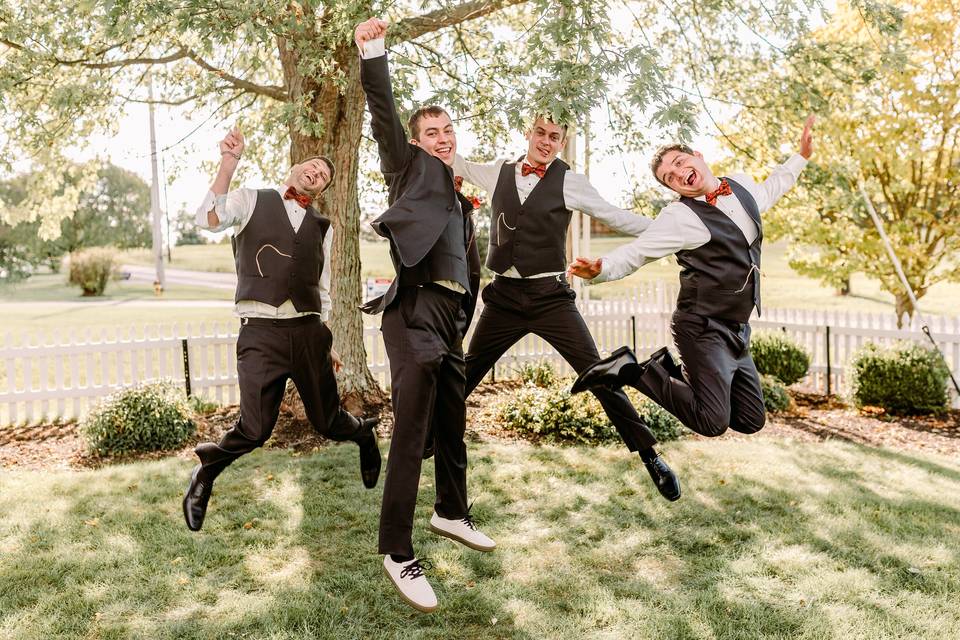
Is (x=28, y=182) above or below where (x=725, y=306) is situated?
above

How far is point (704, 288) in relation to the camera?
3.65m

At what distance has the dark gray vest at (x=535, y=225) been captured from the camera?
155 inches

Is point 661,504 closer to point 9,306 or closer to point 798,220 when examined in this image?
point 798,220

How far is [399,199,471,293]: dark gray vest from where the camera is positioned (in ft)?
10.8

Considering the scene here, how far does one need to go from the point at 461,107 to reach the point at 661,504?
121 inches

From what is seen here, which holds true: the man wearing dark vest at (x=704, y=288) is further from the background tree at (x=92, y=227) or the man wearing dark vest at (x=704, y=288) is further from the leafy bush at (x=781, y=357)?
the background tree at (x=92, y=227)

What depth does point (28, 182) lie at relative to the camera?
963 cm

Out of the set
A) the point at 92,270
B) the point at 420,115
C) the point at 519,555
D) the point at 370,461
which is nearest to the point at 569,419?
the point at 370,461

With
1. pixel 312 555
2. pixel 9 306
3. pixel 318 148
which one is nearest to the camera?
pixel 312 555

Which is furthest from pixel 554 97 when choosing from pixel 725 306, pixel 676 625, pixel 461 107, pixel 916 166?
pixel 916 166

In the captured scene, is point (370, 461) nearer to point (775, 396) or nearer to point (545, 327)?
point (545, 327)

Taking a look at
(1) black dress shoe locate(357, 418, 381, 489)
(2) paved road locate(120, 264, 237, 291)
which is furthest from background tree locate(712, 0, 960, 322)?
(2) paved road locate(120, 264, 237, 291)

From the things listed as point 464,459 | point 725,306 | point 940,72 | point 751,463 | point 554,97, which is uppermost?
point 940,72

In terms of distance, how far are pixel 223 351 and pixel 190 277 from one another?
3647 centimetres
